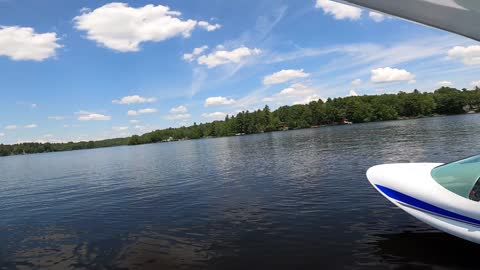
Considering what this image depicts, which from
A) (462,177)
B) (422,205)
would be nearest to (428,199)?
(422,205)

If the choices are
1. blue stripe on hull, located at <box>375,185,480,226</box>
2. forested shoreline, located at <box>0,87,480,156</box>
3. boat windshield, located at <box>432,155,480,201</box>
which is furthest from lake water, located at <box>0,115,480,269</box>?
forested shoreline, located at <box>0,87,480,156</box>

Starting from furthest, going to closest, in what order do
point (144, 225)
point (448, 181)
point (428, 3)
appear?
point (144, 225) → point (448, 181) → point (428, 3)

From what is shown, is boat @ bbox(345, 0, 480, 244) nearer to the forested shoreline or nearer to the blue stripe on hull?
Answer: the blue stripe on hull

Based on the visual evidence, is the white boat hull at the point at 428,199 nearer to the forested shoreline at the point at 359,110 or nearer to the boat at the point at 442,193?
the boat at the point at 442,193

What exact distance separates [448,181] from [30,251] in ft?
39.6

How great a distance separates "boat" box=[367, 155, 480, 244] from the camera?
7.56m

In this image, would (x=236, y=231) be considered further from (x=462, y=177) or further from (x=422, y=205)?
(x=462, y=177)

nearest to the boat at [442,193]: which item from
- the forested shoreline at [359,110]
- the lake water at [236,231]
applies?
the lake water at [236,231]

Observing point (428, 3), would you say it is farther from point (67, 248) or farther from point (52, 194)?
point (52, 194)

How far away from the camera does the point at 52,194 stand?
84.2 feet

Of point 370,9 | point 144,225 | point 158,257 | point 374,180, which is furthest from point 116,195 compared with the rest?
point 370,9

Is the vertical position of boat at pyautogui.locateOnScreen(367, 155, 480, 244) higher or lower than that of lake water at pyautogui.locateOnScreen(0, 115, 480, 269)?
higher

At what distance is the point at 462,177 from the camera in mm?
7957

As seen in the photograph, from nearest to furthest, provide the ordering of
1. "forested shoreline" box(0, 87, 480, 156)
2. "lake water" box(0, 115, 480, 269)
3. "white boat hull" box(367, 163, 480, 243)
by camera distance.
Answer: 1. "white boat hull" box(367, 163, 480, 243)
2. "lake water" box(0, 115, 480, 269)
3. "forested shoreline" box(0, 87, 480, 156)
